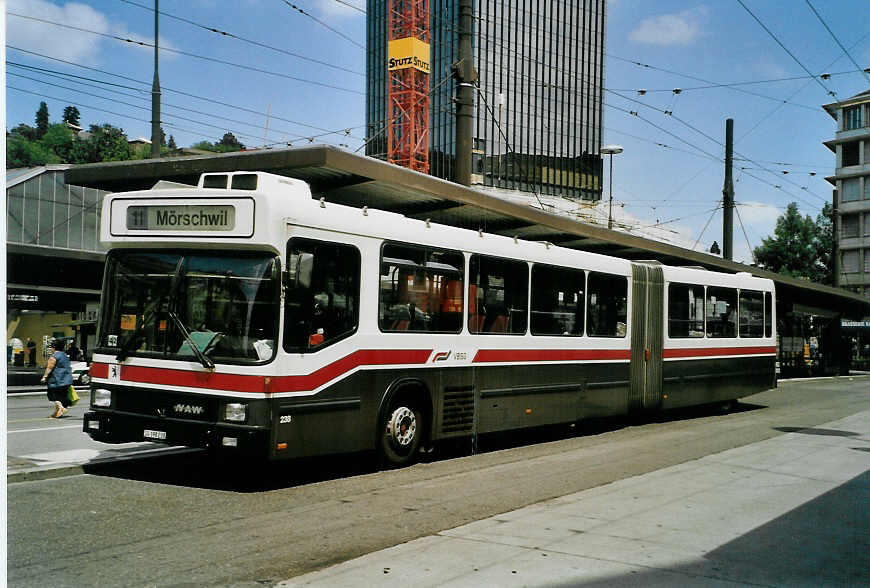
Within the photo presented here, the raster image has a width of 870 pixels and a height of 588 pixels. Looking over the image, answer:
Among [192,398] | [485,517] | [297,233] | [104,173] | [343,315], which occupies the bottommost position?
[485,517]

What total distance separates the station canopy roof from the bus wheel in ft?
14.5

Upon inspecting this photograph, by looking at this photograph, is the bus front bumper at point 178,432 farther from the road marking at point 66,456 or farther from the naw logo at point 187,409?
the road marking at point 66,456

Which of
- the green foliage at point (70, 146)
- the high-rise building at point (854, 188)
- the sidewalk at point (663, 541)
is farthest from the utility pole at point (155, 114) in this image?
the high-rise building at point (854, 188)

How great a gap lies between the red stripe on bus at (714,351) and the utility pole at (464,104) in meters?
5.39

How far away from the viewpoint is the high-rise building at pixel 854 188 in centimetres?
9106

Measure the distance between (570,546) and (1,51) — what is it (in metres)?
5.06

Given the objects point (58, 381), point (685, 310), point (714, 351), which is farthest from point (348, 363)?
point (714, 351)

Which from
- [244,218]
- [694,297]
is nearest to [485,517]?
[244,218]

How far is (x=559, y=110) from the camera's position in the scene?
3684 inches

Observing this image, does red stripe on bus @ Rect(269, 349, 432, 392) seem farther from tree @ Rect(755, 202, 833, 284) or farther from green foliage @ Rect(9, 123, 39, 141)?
tree @ Rect(755, 202, 833, 284)

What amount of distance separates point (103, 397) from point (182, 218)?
84.3 inches

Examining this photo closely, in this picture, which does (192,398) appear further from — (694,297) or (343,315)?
(694,297)

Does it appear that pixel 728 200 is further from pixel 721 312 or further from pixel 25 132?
pixel 25 132

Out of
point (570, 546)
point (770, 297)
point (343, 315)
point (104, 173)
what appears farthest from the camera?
point (770, 297)
